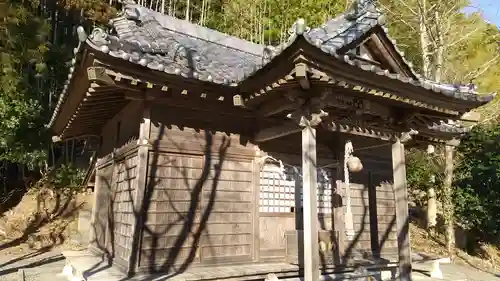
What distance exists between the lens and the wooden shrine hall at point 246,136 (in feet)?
18.1

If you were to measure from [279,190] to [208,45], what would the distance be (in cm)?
405

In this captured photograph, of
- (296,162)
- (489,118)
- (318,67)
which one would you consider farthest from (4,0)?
(489,118)

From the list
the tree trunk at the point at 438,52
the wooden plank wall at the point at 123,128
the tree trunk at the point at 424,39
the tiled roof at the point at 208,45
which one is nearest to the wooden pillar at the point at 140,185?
the wooden plank wall at the point at 123,128

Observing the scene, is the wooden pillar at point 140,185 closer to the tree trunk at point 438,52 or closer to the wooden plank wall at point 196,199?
the wooden plank wall at point 196,199

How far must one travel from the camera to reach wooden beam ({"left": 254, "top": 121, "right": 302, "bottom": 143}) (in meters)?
6.31

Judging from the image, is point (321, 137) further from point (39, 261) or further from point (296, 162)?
point (39, 261)

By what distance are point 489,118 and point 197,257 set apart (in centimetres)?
1227

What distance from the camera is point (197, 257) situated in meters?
6.41

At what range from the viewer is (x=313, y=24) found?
19.2 meters

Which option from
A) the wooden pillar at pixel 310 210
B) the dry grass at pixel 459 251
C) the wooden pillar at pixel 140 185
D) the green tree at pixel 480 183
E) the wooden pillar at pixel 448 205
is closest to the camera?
the wooden pillar at pixel 310 210

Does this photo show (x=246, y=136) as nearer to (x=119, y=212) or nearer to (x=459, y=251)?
(x=119, y=212)

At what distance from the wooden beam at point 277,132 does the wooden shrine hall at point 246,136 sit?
3 cm

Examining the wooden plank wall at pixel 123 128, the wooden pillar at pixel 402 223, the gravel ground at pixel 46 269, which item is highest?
the wooden plank wall at pixel 123 128

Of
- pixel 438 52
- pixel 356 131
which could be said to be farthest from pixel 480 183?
pixel 356 131
